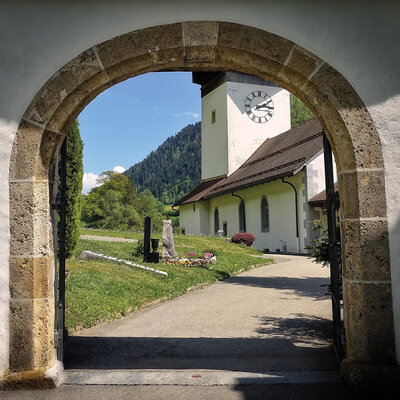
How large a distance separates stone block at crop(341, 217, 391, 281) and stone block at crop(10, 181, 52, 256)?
9.34 ft

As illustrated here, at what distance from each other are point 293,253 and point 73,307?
1462 cm

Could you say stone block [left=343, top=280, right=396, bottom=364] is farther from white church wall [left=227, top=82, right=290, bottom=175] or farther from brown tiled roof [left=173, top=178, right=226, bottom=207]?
brown tiled roof [left=173, top=178, right=226, bottom=207]

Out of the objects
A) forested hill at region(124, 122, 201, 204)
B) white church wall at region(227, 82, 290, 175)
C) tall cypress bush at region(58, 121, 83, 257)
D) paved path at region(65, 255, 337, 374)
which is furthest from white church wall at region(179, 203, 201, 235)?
forested hill at region(124, 122, 201, 204)

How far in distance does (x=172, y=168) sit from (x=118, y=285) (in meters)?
114

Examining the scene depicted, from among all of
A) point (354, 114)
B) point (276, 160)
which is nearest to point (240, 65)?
point (354, 114)

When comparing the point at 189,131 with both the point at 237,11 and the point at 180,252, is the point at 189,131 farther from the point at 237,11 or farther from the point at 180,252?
the point at 237,11

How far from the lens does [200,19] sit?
12.6 feet

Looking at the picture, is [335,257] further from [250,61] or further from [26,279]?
[26,279]

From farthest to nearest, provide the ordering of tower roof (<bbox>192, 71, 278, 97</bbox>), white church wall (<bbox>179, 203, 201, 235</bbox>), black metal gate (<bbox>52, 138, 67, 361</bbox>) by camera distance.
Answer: white church wall (<bbox>179, 203, 201, 235</bbox>) < tower roof (<bbox>192, 71, 278, 97</bbox>) < black metal gate (<bbox>52, 138, 67, 361</bbox>)

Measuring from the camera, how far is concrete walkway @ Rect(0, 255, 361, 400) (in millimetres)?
3605

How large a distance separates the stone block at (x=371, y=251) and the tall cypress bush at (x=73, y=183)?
8720mm

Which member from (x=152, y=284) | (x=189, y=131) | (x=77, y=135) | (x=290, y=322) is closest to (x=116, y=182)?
(x=77, y=135)

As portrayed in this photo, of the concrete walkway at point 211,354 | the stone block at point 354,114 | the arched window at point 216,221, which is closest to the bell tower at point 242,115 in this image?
the arched window at point 216,221

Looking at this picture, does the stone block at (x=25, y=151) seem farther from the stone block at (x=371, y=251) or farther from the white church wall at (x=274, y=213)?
the white church wall at (x=274, y=213)
